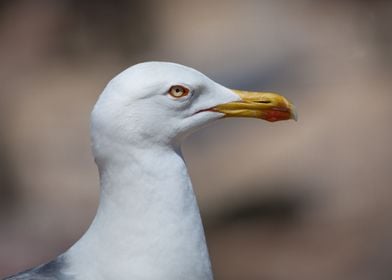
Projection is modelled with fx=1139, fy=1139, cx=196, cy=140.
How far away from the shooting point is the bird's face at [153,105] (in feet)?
8.50

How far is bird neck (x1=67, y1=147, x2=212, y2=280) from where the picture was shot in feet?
8.68

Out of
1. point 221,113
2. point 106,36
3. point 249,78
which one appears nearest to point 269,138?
point 249,78

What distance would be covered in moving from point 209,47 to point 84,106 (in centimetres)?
79

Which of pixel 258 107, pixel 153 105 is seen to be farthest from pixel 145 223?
pixel 258 107

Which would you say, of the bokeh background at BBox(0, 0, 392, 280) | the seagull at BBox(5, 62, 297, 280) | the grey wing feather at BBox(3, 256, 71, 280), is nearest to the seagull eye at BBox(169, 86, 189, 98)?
the seagull at BBox(5, 62, 297, 280)

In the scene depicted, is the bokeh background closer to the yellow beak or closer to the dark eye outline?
the yellow beak

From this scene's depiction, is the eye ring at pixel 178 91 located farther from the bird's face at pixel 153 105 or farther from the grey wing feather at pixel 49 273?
the grey wing feather at pixel 49 273

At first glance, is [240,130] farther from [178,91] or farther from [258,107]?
[178,91]

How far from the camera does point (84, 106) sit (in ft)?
20.9

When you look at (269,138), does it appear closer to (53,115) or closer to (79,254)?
(53,115)

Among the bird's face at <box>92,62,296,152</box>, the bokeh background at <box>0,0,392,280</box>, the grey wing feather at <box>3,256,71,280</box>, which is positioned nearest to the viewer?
the bird's face at <box>92,62,296,152</box>

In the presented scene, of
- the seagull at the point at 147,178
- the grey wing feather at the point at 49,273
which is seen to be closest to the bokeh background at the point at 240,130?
the grey wing feather at the point at 49,273

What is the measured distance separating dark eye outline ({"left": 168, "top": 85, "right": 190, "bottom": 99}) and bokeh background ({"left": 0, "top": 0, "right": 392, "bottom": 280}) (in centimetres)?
265

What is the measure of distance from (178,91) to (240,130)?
2.97 metres
